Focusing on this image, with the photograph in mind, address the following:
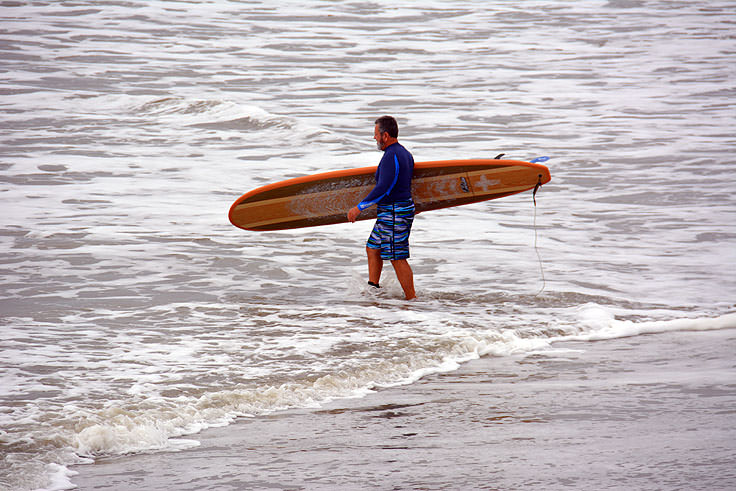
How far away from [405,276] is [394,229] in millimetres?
486

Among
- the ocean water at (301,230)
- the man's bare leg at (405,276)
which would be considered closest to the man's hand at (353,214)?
the man's bare leg at (405,276)

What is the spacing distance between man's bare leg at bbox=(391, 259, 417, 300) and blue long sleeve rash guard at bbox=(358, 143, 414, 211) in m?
0.61

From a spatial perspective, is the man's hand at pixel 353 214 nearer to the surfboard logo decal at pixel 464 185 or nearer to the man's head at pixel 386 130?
the man's head at pixel 386 130

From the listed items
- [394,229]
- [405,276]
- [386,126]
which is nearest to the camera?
[386,126]

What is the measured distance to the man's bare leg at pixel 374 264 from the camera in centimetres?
788

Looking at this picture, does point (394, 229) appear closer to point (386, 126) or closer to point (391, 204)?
point (391, 204)

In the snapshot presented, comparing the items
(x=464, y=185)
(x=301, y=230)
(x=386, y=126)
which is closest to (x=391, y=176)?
(x=386, y=126)

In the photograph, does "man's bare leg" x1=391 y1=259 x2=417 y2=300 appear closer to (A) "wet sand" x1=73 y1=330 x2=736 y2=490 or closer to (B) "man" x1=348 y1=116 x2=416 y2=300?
(B) "man" x1=348 y1=116 x2=416 y2=300

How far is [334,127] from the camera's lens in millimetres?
18500

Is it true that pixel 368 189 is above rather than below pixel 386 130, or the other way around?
below

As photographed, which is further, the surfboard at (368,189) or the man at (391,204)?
the surfboard at (368,189)

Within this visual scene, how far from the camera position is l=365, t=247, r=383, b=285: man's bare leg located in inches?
310

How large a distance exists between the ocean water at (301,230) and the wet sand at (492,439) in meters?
0.15

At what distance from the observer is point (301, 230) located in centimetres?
1116
